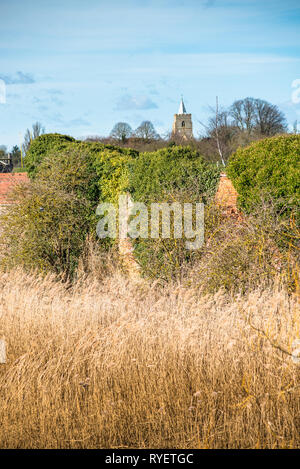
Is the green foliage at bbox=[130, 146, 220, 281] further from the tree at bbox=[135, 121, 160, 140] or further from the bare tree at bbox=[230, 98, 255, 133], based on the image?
the tree at bbox=[135, 121, 160, 140]

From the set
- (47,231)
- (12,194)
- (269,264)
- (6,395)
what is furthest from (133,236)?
(6,395)

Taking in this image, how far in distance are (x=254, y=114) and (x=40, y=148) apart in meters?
32.2

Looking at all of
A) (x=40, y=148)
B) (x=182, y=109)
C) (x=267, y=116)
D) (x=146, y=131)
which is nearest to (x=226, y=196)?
(x=40, y=148)

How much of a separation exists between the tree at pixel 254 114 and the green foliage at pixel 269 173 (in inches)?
1368

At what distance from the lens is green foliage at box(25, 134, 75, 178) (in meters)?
14.8

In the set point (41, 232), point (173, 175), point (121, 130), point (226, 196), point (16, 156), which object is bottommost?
point (41, 232)

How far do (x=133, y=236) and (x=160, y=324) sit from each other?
467 cm

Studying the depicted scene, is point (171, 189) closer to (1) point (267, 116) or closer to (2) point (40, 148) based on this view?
(2) point (40, 148)

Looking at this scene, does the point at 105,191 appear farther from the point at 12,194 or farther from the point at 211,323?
the point at 211,323

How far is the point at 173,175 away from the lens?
9109 mm

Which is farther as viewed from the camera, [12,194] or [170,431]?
[12,194]

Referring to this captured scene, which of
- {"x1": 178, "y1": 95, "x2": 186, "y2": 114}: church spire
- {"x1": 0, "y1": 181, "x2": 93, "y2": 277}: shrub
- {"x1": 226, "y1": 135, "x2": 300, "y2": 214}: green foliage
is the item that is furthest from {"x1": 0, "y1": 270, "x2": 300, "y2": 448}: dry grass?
{"x1": 178, "y1": 95, "x2": 186, "y2": 114}: church spire

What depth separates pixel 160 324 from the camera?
5.39 meters

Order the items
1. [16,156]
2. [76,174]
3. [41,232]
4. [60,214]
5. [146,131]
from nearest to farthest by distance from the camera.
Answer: [41,232] < [60,214] < [76,174] < [146,131] < [16,156]
